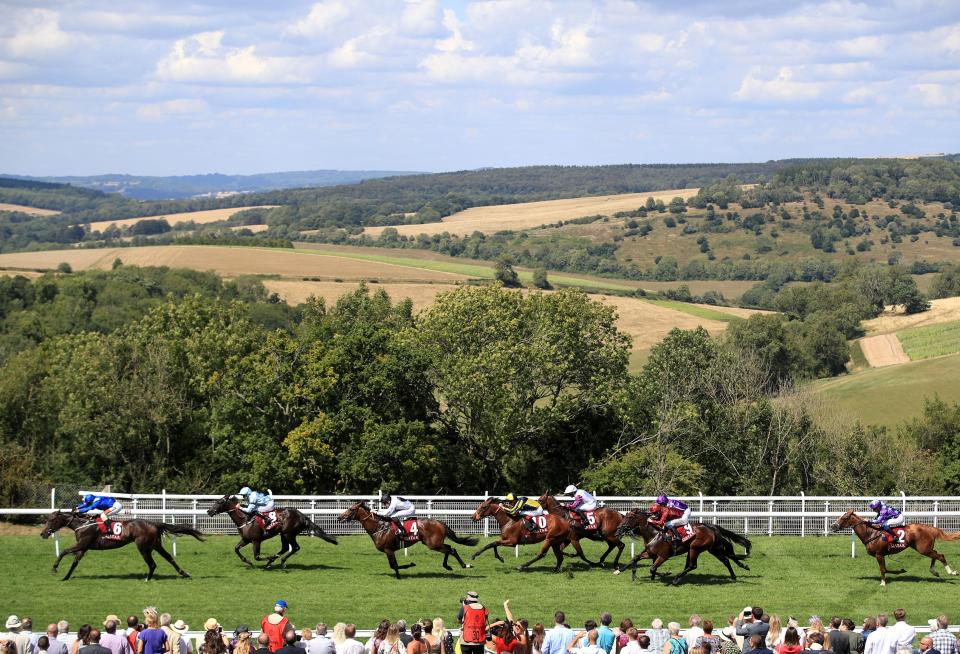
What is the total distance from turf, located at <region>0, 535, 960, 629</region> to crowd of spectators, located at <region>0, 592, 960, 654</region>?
3.58 m

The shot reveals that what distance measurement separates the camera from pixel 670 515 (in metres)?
21.9

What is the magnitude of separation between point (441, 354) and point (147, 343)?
413 inches

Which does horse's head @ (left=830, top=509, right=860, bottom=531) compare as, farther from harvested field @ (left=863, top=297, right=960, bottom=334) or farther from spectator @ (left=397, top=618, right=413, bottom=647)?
harvested field @ (left=863, top=297, right=960, bottom=334)

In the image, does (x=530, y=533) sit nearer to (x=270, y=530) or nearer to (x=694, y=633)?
(x=270, y=530)

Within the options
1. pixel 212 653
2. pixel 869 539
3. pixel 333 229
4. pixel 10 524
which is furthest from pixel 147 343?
pixel 333 229

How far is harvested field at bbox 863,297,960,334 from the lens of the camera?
323 ft

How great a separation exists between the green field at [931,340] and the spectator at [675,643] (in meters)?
71.6

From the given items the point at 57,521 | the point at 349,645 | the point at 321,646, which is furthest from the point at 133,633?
the point at 57,521

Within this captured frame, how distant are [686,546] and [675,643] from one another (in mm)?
7480

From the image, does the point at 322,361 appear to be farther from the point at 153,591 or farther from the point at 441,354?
the point at 153,591

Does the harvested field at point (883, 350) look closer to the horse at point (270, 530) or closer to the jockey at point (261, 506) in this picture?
the horse at point (270, 530)

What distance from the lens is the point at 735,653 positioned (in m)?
14.4

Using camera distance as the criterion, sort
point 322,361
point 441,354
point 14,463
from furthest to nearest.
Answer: point 441,354 → point 322,361 → point 14,463

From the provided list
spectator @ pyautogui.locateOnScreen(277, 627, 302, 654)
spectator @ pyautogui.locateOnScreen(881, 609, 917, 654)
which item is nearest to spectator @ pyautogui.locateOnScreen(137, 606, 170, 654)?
spectator @ pyautogui.locateOnScreen(277, 627, 302, 654)
